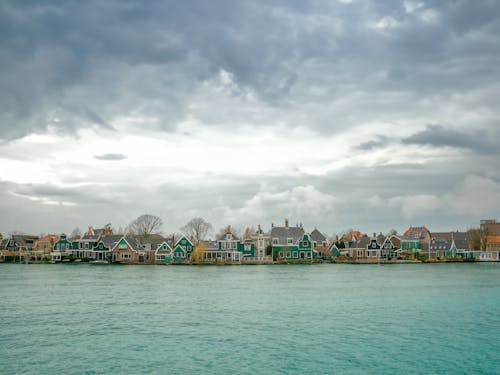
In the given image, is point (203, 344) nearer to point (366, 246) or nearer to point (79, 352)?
point (79, 352)

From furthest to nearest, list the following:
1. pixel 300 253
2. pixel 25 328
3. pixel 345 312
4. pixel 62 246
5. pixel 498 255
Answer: pixel 498 255 < pixel 62 246 < pixel 300 253 < pixel 345 312 < pixel 25 328

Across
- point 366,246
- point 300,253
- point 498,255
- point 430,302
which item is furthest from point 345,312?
point 498,255

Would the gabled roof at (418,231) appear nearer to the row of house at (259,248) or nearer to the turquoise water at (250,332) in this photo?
the row of house at (259,248)

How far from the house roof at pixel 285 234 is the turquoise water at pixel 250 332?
193ft

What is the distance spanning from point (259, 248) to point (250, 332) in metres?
78.9

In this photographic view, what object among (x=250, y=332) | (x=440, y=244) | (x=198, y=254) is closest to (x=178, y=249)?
(x=198, y=254)

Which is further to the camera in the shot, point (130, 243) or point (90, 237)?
point (90, 237)

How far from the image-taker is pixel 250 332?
25.8 metres

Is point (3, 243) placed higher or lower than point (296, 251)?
higher

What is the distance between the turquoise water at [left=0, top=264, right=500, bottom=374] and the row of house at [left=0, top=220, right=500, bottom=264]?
5750 cm

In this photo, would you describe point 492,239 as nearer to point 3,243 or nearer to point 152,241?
point 152,241

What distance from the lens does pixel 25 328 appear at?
2677cm

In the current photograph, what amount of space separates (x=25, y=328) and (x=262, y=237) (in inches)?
3117

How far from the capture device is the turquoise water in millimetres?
20000
